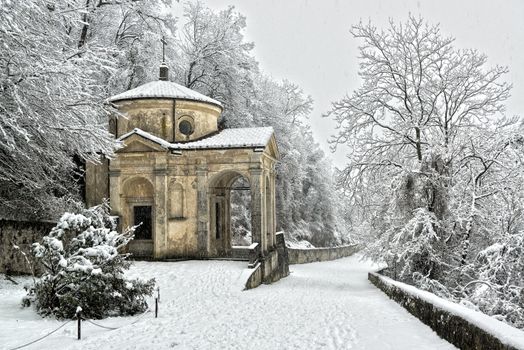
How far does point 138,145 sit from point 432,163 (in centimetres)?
1196

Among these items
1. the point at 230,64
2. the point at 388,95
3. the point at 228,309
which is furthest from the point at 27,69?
the point at 230,64

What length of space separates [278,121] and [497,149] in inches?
894

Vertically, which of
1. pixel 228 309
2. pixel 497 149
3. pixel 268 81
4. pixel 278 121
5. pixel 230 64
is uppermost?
pixel 268 81

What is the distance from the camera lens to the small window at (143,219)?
2159 centimetres

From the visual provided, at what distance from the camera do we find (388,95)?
2180cm

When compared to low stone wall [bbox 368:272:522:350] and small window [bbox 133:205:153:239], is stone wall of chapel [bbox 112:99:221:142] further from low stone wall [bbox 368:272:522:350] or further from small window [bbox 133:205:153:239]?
low stone wall [bbox 368:272:522:350]

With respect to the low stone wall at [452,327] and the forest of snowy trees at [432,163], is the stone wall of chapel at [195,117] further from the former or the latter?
the low stone wall at [452,327]

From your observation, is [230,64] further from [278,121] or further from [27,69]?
[27,69]

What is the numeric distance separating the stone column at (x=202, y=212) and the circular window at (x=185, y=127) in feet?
7.61

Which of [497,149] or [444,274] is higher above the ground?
[497,149]

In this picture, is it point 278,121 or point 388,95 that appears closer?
point 388,95

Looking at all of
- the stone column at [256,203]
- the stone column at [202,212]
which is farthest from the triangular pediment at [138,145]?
the stone column at [256,203]

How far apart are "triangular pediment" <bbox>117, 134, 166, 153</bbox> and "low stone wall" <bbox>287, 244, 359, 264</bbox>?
→ 18.0 meters

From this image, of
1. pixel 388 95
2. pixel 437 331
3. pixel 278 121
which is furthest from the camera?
pixel 278 121
